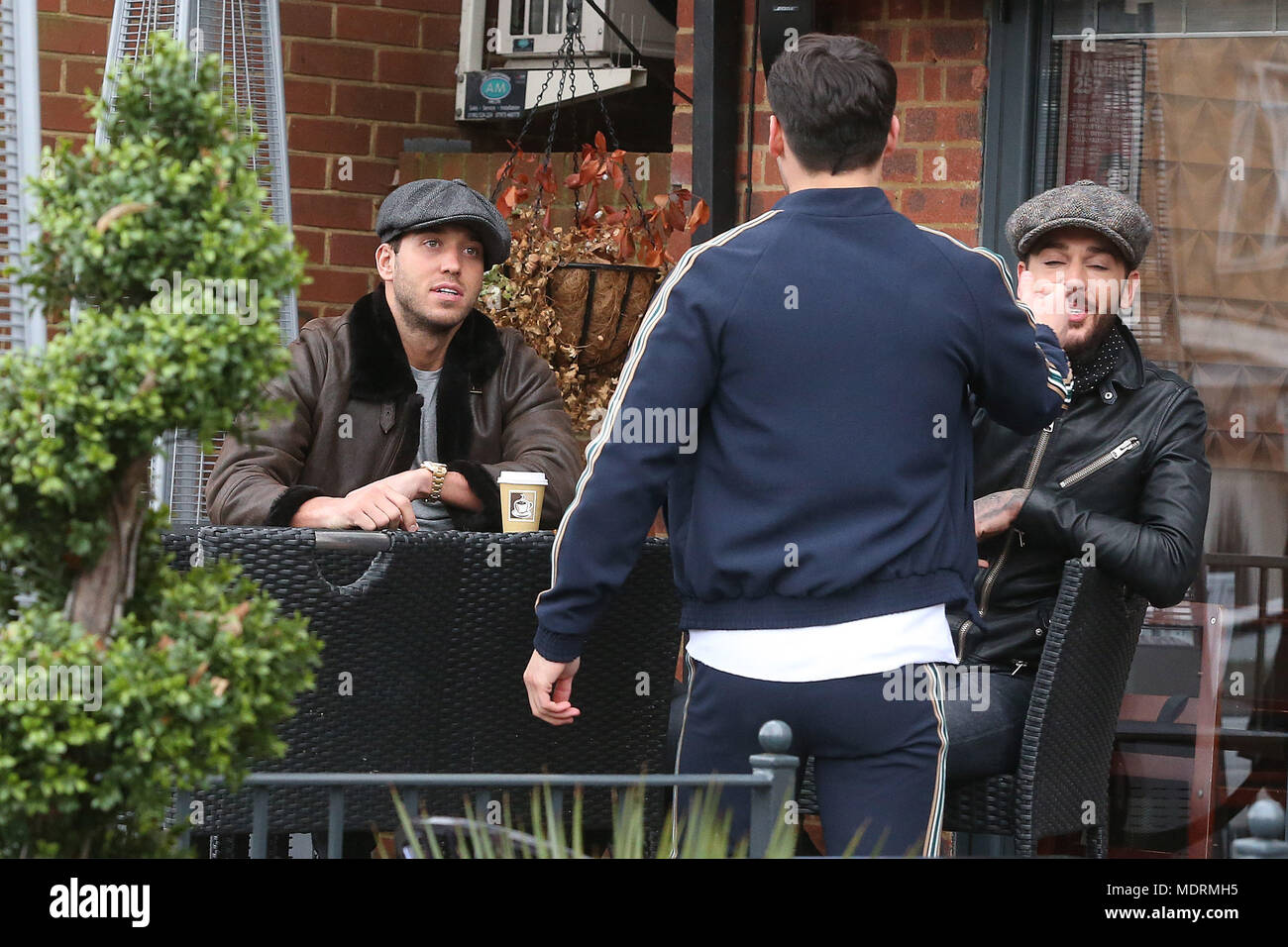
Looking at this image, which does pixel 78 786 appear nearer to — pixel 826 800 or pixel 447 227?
pixel 826 800

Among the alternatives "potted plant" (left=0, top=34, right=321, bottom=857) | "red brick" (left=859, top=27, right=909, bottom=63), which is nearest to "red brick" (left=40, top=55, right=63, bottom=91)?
"red brick" (left=859, top=27, right=909, bottom=63)

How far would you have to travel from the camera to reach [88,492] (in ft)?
5.16

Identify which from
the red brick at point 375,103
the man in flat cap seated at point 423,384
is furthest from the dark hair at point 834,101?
the red brick at point 375,103

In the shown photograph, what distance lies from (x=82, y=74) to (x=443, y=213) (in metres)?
1.93

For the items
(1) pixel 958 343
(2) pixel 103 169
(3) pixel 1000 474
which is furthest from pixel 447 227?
(2) pixel 103 169

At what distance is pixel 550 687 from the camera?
2393mm

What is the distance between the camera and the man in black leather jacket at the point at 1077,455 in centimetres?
291

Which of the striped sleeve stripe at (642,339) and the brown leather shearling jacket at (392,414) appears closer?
the striped sleeve stripe at (642,339)

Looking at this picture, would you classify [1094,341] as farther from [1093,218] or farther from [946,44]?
[946,44]

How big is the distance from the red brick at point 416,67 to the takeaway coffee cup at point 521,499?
2830 millimetres

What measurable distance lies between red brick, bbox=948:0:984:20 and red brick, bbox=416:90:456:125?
2.00 metres

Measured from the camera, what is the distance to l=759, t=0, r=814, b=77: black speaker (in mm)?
3830

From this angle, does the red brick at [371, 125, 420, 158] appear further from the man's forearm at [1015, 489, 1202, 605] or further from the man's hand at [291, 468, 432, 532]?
the man's forearm at [1015, 489, 1202, 605]

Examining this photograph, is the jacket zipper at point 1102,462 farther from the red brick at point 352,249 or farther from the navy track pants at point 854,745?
the red brick at point 352,249
